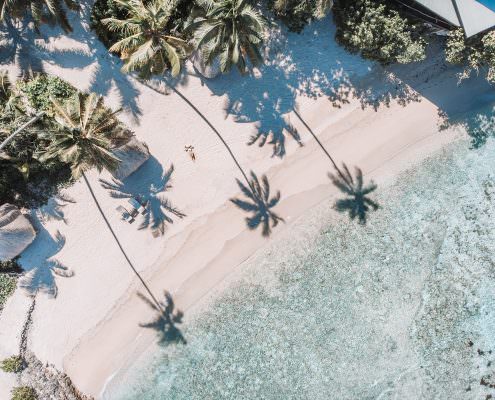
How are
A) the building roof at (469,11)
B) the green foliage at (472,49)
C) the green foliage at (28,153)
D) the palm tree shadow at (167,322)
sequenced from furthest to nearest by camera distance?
1. the palm tree shadow at (167,322)
2. the green foliage at (472,49)
3. the building roof at (469,11)
4. the green foliage at (28,153)

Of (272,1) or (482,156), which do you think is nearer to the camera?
(272,1)

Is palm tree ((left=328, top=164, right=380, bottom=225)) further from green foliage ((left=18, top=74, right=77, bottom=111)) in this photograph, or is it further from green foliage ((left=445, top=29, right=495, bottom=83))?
green foliage ((left=18, top=74, right=77, bottom=111))

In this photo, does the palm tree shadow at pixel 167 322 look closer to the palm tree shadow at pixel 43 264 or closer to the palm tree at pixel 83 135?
the palm tree shadow at pixel 43 264

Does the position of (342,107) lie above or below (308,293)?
above

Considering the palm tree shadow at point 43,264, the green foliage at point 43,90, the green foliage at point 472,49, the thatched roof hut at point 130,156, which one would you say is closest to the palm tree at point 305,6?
the green foliage at point 472,49

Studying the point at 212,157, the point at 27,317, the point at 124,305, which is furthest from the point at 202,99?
the point at 27,317

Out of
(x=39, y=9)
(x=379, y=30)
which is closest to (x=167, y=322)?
(x=39, y=9)

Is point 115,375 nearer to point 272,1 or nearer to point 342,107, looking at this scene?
point 342,107
